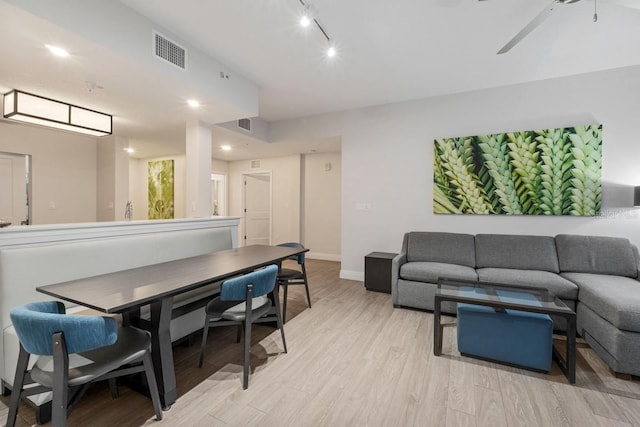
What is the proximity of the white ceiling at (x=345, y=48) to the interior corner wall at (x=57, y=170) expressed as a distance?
7.26 ft

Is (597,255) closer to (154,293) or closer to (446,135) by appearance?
(446,135)

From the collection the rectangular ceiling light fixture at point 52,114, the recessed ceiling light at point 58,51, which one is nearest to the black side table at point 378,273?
the recessed ceiling light at point 58,51

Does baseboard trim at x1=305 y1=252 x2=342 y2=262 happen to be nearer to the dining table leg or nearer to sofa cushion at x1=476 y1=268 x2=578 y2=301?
sofa cushion at x1=476 y1=268 x2=578 y2=301

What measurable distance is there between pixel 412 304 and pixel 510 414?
1.63m

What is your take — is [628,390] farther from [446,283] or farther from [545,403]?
[446,283]

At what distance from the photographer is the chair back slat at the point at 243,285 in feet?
6.08

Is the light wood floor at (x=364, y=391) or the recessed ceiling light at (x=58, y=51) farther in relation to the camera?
the recessed ceiling light at (x=58, y=51)

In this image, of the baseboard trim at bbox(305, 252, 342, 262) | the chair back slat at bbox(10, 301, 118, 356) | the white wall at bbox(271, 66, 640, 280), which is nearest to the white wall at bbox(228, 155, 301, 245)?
the baseboard trim at bbox(305, 252, 342, 262)

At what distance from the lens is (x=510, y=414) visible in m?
1.67

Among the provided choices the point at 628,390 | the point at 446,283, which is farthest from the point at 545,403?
the point at 446,283

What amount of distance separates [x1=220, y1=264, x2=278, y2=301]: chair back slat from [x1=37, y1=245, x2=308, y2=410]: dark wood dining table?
0.14 meters

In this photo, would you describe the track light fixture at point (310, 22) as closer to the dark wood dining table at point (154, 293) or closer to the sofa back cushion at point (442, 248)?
the dark wood dining table at point (154, 293)

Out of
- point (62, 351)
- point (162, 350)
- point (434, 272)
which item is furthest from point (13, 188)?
point (434, 272)

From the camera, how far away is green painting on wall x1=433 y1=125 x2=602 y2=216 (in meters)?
3.28
